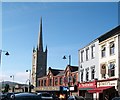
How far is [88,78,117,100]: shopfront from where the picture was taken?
36281 millimetres

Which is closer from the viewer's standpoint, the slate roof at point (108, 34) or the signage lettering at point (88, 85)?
the slate roof at point (108, 34)

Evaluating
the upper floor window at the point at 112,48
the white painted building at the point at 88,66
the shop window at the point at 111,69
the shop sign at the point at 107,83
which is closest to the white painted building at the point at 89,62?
the white painted building at the point at 88,66

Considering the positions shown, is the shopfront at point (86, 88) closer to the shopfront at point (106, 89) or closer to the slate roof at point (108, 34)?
the shopfront at point (106, 89)

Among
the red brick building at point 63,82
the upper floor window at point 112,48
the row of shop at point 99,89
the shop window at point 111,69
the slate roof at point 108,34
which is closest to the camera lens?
the row of shop at point 99,89

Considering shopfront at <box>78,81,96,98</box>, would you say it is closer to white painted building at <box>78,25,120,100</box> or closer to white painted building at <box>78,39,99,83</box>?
white painted building at <box>78,25,120,100</box>

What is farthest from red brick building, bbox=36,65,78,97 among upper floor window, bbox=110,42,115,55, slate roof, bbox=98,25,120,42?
upper floor window, bbox=110,42,115,55

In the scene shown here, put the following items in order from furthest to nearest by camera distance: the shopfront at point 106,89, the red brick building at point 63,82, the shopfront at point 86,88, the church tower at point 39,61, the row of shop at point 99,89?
the church tower at point 39,61 → the red brick building at point 63,82 → the shopfront at point 86,88 → the row of shop at point 99,89 → the shopfront at point 106,89

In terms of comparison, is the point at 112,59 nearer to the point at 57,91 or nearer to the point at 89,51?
the point at 89,51

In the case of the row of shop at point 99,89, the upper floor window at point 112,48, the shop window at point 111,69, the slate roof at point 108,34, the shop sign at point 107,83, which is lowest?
the row of shop at point 99,89

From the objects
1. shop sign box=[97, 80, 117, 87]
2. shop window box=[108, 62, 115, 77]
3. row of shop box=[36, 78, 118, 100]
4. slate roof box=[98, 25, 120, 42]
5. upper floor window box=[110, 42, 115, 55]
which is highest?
slate roof box=[98, 25, 120, 42]

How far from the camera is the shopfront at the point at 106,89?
3628cm

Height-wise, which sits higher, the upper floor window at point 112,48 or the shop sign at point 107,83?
the upper floor window at point 112,48

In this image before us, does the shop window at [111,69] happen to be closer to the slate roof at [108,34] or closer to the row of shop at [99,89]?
the row of shop at [99,89]

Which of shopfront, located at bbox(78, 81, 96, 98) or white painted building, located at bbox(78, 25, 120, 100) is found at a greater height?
white painted building, located at bbox(78, 25, 120, 100)
